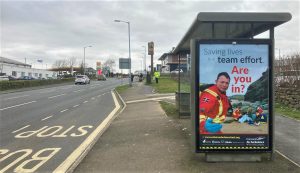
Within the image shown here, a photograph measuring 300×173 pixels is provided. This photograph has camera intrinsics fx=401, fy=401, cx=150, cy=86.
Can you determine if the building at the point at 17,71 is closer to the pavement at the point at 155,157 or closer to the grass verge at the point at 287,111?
the grass verge at the point at 287,111

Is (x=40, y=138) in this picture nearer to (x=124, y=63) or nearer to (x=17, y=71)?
(x=124, y=63)

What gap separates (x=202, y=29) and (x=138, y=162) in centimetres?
300

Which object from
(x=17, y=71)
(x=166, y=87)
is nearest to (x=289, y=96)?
(x=166, y=87)

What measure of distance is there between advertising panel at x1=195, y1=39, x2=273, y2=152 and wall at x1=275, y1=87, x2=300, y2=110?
9.28 meters

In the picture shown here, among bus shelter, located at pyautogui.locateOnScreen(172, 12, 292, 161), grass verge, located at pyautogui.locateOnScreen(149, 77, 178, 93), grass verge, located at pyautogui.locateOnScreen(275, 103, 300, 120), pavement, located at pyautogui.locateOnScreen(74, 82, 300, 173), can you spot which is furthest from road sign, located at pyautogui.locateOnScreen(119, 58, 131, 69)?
bus shelter, located at pyautogui.locateOnScreen(172, 12, 292, 161)

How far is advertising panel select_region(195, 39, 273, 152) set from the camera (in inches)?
275

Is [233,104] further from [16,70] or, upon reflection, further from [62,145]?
[16,70]

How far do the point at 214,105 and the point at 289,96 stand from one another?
35.4ft

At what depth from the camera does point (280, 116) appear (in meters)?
13.6

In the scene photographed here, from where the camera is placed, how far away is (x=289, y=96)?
16.8 m

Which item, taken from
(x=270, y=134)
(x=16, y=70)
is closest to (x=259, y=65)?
(x=270, y=134)

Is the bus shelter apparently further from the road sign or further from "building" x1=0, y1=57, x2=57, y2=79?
"building" x1=0, y1=57, x2=57, y2=79

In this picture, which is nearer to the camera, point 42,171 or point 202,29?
point 42,171

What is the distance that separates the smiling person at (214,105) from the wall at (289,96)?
9562mm
